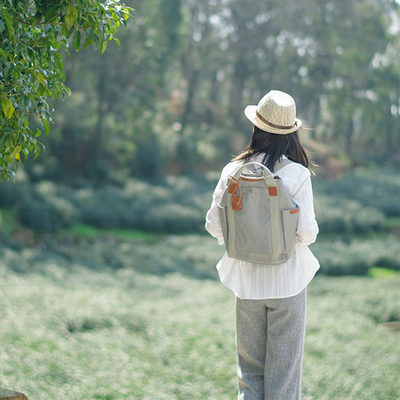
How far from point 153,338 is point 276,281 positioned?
2571 millimetres

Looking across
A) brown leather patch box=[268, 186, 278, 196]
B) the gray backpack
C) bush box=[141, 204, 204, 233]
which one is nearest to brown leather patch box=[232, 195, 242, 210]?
the gray backpack

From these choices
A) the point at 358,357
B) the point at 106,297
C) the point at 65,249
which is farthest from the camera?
the point at 65,249

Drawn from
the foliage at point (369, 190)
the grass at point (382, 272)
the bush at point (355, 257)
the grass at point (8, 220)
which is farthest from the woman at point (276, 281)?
the foliage at point (369, 190)

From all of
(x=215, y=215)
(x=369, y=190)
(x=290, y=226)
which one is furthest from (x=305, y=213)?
(x=369, y=190)

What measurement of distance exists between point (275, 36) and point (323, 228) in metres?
16.1

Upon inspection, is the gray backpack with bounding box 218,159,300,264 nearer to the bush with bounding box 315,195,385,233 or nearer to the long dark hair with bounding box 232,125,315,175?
the long dark hair with bounding box 232,125,315,175

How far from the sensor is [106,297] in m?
5.77

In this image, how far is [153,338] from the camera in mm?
4648

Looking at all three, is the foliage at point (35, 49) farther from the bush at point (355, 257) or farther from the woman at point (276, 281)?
the bush at point (355, 257)

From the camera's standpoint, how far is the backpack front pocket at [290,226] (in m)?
2.22

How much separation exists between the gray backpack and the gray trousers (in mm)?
256

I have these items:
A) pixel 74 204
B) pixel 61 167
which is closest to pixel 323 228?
pixel 74 204

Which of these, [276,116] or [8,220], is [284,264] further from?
[8,220]

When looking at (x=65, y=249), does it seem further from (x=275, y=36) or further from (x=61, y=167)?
(x=275, y=36)
